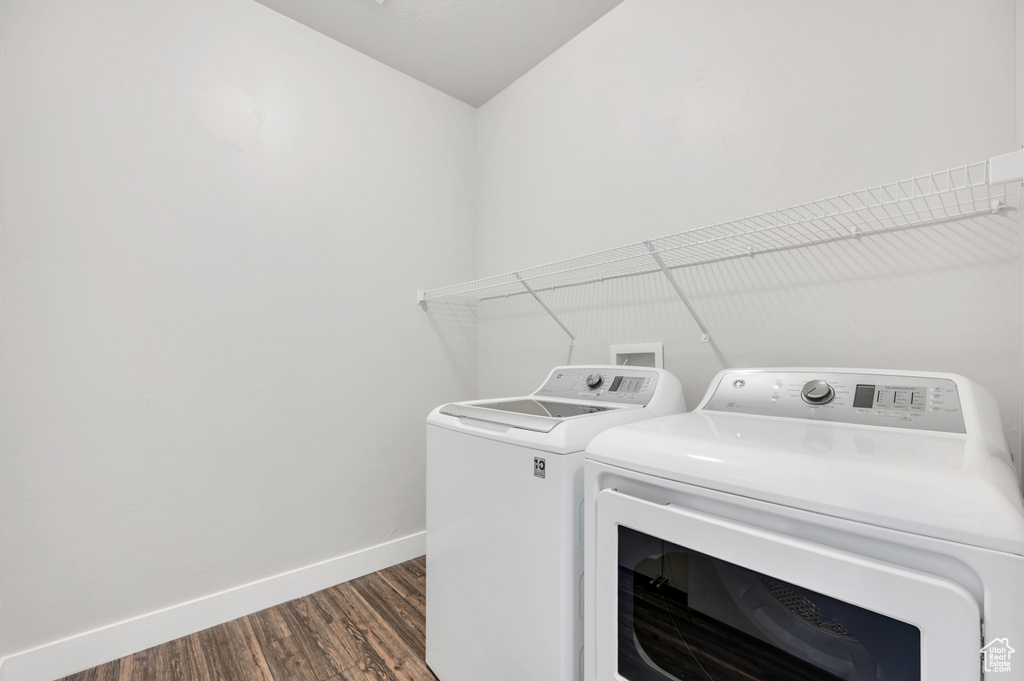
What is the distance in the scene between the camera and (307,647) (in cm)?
161

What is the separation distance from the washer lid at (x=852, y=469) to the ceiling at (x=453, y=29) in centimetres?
198

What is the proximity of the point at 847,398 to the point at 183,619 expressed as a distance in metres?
2.40

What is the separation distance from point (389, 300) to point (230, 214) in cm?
80

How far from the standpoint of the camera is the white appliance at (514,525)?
1.00m

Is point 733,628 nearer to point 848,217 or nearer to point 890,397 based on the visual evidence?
point 890,397

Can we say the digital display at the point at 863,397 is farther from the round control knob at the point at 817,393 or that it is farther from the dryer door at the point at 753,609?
the dryer door at the point at 753,609

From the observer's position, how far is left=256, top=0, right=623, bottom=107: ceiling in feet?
6.28

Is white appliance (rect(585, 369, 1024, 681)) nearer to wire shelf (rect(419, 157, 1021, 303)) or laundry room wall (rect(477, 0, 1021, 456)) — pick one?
laundry room wall (rect(477, 0, 1021, 456))

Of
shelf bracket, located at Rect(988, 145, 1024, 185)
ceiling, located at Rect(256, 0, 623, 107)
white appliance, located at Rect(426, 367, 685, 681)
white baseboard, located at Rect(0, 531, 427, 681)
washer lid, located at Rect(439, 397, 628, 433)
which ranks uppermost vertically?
ceiling, located at Rect(256, 0, 623, 107)

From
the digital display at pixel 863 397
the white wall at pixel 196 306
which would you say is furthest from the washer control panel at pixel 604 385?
the white wall at pixel 196 306

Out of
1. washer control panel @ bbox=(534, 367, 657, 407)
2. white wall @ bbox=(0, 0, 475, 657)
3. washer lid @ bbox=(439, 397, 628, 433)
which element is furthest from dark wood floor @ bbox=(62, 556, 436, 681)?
washer control panel @ bbox=(534, 367, 657, 407)

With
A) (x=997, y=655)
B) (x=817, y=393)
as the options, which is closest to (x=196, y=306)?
(x=817, y=393)

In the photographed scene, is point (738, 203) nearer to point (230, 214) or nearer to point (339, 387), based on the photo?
point (339, 387)

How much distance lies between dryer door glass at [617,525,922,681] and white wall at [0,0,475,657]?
1671 mm
